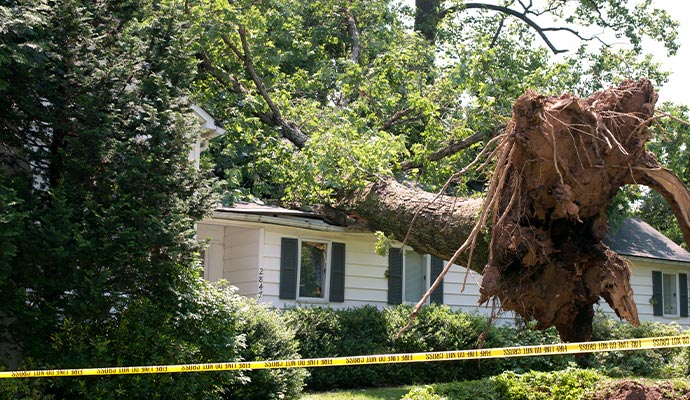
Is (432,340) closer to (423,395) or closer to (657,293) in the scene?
(423,395)

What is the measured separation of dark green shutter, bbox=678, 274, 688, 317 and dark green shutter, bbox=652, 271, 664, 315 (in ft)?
3.45

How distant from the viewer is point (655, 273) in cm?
2167

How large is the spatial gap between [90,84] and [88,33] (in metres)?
0.62

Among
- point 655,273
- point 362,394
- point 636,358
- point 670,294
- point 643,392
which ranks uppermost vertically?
point 655,273

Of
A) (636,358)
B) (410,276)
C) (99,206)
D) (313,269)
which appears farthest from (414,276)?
(99,206)

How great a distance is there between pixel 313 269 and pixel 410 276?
238 centimetres

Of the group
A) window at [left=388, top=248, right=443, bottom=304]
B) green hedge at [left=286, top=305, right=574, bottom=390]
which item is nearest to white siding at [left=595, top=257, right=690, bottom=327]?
window at [left=388, top=248, right=443, bottom=304]

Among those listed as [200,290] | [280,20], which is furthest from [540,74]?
[200,290]

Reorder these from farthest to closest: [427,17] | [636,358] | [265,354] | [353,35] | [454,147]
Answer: [427,17] → [353,35] → [636,358] → [454,147] → [265,354]

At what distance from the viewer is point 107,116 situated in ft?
28.5

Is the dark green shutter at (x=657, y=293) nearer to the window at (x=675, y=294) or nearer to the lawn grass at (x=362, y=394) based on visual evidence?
the window at (x=675, y=294)

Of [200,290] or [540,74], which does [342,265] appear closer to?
[540,74]

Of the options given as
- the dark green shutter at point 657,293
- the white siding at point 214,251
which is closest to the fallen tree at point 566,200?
the white siding at point 214,251

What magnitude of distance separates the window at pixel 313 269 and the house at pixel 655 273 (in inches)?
322
